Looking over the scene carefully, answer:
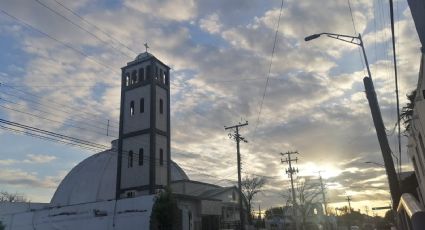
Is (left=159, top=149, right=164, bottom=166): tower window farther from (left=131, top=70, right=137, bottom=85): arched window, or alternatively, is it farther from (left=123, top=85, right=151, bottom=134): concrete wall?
(left=131, top=70, right=137, bottom=85): arched window

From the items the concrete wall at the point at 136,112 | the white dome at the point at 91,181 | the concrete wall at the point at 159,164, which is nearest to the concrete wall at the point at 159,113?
the concrete wall at the point at 136,112

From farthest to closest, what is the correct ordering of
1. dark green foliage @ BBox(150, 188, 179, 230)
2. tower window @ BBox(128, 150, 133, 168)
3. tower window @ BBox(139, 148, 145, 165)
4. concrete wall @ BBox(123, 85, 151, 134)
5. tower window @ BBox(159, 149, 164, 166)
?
1. concrete wall @ BBox(123, 85, 151, 134)
2. tower window @ BBox(128, 150, 133, 168)
3. tower window @ BBox(159, 149, 164, 166)
4. tower window @ BBox(139, 148, 145, 165)
5. dark green foliage @ BBox(150, 188, 179, 230)

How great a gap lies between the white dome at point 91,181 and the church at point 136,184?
166mm

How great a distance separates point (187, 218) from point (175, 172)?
21.4m

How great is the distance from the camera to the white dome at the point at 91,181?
48.8 m

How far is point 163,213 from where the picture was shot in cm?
3184

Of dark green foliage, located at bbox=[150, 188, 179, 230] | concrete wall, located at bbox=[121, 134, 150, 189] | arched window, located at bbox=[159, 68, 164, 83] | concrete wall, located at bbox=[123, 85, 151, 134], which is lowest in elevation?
dark green foliage, located at bbox=[150, 188, 179, 230]

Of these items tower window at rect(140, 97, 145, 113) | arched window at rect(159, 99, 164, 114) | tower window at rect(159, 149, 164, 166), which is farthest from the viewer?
arched window at rect(159, 99, 164, 114)

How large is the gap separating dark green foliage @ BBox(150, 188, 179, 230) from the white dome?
16802 mm

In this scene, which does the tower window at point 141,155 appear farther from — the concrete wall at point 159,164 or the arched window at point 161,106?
the arched window at point 161,106

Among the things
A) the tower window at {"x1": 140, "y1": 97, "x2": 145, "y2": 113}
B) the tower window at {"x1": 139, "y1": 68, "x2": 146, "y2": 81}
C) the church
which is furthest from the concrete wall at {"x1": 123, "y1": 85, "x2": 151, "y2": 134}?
the tower window at {"x1": 139, "y1": 68, "x2": 146, "y2": 81}

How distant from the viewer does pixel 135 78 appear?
44.5 meters

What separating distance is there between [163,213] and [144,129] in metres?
11.5

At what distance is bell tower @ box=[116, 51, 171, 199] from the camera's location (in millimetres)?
38969
